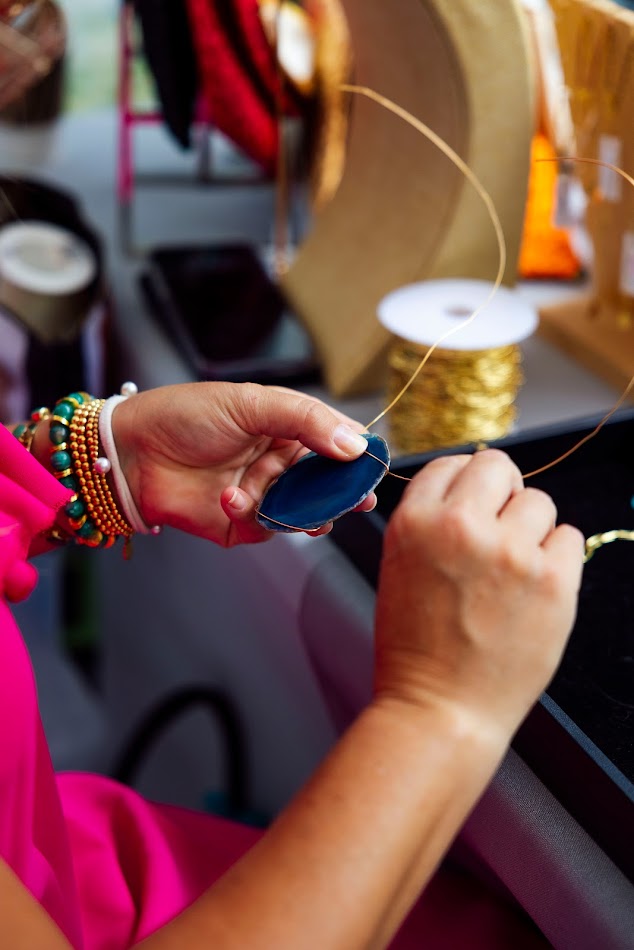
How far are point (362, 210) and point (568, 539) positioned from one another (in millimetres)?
577

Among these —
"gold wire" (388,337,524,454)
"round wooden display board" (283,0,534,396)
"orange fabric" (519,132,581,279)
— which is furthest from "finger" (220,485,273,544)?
"orange fabric" (519,132,581,279)

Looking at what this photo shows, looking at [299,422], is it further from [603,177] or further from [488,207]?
[603,177]

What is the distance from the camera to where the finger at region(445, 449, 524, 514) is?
429mm

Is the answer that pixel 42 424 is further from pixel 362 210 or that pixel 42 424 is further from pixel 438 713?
pixel 362 210

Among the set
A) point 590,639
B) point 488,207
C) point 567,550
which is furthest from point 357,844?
point 488,207

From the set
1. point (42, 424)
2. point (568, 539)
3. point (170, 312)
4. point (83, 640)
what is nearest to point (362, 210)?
point (170, 312)

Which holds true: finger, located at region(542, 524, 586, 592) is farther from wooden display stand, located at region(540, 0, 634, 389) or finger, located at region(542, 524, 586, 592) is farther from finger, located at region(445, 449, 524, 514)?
wooden display stand, located at region(540, 0, 634, 389)

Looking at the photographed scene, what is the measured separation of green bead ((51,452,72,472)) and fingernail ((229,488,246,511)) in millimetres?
115

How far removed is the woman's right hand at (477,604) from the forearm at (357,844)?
0.02m

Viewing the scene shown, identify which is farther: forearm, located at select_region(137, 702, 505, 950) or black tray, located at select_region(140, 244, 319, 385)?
black tray, located at select_region(140, 244, 319, 385)

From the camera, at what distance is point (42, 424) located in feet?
1.99

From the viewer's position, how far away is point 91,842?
0.62 m

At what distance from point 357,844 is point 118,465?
0.30m

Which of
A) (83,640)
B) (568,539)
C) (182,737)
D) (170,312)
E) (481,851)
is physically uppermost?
(568,539)
